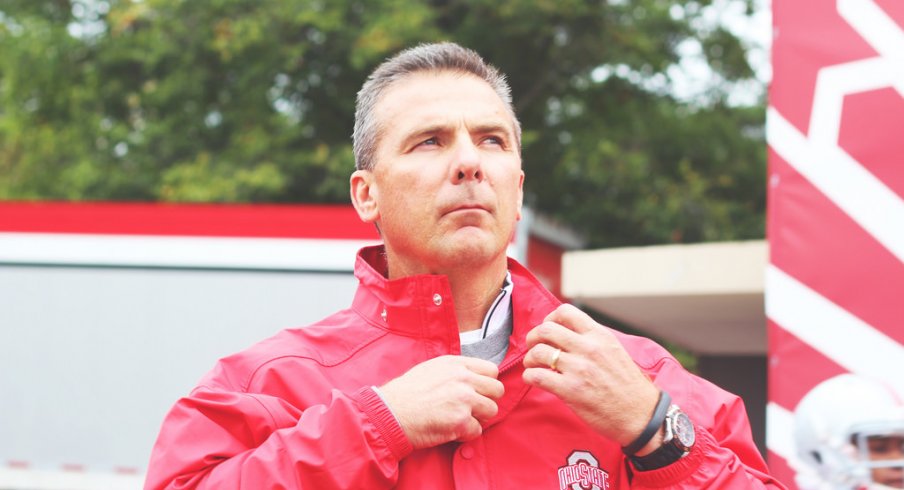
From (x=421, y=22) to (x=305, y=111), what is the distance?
2169 mm

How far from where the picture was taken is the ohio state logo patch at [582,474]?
1.75m

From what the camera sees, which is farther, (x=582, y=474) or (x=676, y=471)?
(x=582, y=474)

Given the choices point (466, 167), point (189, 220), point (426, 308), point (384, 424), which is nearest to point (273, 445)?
point (384, 424)

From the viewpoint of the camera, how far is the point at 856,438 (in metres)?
1.34

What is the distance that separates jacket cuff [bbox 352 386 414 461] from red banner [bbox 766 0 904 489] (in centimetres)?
197

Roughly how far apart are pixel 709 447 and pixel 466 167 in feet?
2.26

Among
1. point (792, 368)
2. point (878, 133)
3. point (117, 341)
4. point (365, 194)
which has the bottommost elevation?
point (117, 341)

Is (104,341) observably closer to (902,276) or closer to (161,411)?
(161,411)

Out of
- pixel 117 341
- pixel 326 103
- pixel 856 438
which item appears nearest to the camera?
pixel 856 438

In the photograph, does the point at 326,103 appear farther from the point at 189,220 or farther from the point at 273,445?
the point at 273,445

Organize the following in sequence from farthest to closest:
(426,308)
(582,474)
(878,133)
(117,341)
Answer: (117,341) < (878,133) < (426,308) < (582,474)

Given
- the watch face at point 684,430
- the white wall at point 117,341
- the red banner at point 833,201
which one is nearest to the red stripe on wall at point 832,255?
the red banner at point 833,201

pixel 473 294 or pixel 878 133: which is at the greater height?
pixel 878 133

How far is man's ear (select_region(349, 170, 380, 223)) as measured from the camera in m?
2.15
